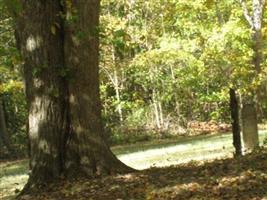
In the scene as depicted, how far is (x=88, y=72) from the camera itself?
36.3ft

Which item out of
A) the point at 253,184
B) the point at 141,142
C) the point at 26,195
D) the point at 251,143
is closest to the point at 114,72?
the point at 141,142

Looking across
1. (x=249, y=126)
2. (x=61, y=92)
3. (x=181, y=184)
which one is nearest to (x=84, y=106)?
(x=61, y=92)

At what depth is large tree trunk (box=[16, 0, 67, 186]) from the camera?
1071 cm

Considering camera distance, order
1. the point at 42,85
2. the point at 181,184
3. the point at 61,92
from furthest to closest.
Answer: the point at 61,92 < the point at 42,85 < the point at 181,184

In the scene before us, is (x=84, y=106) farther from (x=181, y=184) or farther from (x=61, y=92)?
(x=181, y=184)

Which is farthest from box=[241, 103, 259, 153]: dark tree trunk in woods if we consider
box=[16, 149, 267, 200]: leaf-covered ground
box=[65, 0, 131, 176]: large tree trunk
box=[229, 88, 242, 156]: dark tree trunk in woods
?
box=[65, 0, 131, 176]: large tree trunk

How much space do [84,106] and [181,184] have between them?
3013 mm

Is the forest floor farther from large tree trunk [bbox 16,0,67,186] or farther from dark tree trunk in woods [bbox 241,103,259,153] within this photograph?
dark tree trunk in woods [bbox 241,103,259,153]

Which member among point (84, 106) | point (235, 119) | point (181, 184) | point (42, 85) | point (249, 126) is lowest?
point (181, 184)

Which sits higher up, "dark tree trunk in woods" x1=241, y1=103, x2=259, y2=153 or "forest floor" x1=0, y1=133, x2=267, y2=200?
"dark tree trunk in woods" x1=241, y1=103, x2=259, y2=153

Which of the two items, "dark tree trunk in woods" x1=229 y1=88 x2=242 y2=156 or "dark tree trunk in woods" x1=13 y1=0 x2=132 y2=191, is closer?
"dark tree trunk in woods" x1=13 y1=0 x2=132 y2=191

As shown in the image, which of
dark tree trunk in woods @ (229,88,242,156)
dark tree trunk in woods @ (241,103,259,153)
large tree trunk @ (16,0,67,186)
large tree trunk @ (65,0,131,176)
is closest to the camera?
large tree trunk @ (16,0,67,186)

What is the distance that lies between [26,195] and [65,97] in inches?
76.1

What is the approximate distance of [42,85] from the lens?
10789 millimetres
